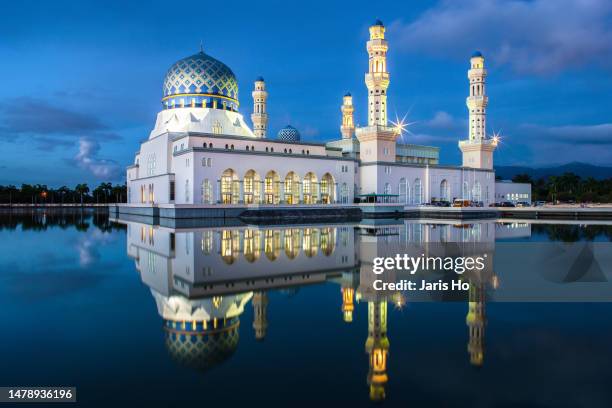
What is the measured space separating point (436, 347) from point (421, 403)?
1.32 m

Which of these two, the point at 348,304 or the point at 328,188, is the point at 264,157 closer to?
the point at 328,188

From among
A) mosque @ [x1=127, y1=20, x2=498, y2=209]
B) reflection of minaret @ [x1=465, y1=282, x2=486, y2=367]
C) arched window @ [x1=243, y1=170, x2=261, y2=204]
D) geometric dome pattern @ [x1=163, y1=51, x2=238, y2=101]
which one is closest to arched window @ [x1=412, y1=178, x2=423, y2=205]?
mosque @ [x1=127, y1=20, x2=498, y2=209]

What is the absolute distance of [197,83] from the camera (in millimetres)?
38594

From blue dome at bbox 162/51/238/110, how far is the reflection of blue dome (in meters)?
35.2

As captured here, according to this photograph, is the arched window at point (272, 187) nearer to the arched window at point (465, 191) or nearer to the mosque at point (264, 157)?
the mosque at point (264, 157)

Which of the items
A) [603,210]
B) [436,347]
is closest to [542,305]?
[436,347]

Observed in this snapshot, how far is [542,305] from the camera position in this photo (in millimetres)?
6559

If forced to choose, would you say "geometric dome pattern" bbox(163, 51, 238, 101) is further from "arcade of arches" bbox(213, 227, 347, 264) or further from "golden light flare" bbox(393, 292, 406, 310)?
"golden light flare" bbox(393, 292, 406, 310)

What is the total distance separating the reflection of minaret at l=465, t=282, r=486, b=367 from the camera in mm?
4486

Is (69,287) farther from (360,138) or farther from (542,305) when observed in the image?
(360,138)

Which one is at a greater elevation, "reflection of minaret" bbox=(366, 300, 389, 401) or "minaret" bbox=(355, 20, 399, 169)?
"minaret" bbox=(355, 20, 399, 169)

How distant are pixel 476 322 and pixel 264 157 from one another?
30.1m

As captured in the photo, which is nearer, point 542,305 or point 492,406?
point 492,406

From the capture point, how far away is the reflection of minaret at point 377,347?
379 cm
